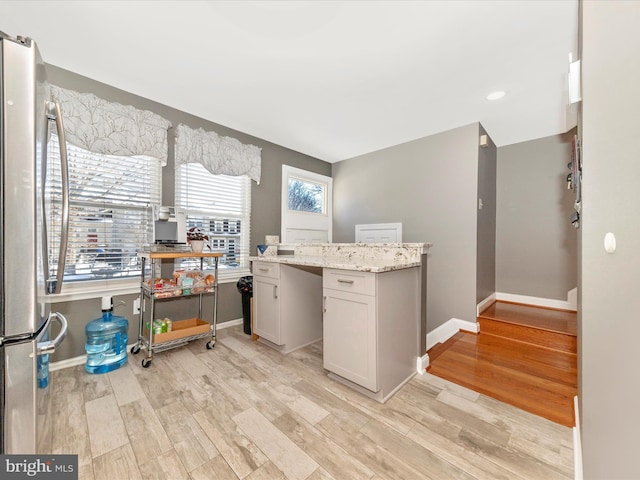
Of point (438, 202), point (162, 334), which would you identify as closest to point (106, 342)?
point (162, 334)

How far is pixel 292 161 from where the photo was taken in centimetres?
381

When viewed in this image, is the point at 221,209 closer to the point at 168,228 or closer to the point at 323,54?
the point at 168,228

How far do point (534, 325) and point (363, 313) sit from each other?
7.04 feet

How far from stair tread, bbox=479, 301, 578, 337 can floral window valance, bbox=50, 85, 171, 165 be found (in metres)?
4.01

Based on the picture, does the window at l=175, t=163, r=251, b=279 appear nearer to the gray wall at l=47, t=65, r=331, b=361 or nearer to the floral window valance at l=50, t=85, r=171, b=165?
the gray wall at l=47, t=65, r=331, b=361

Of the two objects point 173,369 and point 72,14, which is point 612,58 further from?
point 173,369

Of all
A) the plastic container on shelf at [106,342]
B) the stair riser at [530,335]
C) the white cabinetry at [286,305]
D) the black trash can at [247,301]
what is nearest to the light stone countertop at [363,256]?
the white cabinetry at [286,305]

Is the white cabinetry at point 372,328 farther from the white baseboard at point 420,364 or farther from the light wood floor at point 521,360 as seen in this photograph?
the light wood floor at point 521,360

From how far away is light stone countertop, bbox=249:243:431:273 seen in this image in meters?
1.76

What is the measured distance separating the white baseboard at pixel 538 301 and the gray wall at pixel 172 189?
341cm

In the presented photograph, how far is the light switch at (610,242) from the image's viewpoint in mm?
685

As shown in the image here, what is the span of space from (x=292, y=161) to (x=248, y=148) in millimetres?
807

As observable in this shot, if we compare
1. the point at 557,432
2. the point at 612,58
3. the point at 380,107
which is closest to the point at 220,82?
the point at 380,107

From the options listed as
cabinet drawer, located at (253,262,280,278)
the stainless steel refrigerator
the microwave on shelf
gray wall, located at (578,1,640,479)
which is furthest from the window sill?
gray wall, located at (578,1,640,479)
